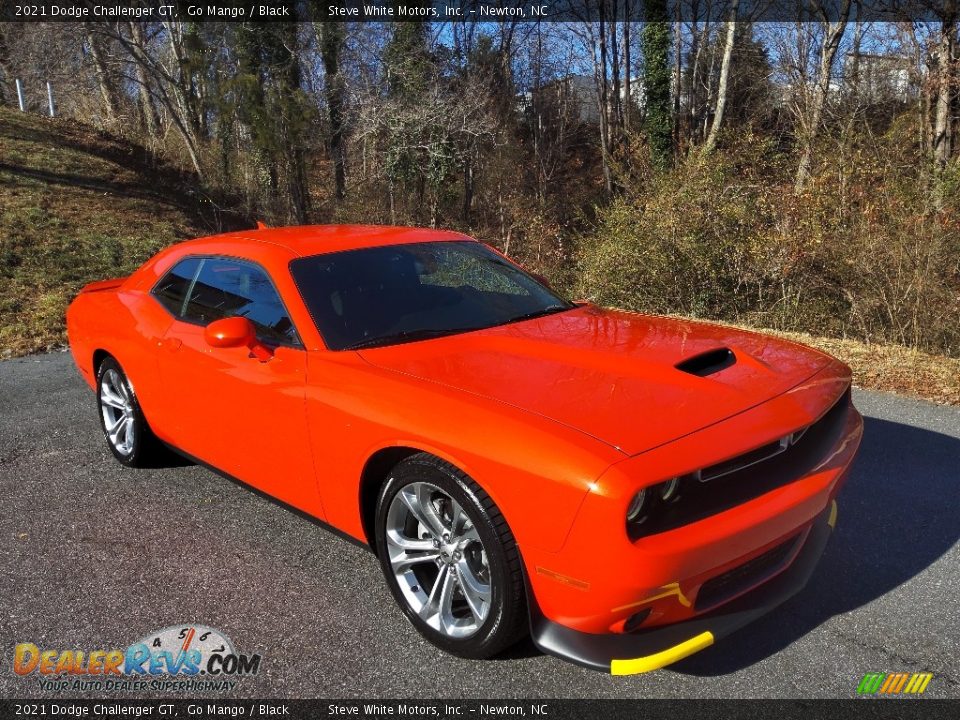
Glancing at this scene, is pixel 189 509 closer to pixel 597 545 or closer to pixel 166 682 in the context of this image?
pixel 166 682

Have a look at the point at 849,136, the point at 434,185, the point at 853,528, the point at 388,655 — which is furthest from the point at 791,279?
the point at 434,185

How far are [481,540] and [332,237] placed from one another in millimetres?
2103

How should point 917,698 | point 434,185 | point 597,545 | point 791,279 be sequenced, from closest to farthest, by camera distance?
point 597,545 → point 917,698 → point 791,279 → point 434,185

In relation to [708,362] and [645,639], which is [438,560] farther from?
[708,362]

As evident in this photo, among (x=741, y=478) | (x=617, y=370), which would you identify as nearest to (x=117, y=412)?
(x=617, y=370)

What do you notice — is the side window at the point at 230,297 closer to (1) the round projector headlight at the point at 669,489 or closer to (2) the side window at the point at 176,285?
(2) the side window at the point at 176,285

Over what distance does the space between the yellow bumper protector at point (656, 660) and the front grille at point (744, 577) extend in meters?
0.13

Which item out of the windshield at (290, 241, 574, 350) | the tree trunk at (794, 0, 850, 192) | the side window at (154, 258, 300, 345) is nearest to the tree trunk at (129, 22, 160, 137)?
the tree trunk at (794, 0, 850, 192)

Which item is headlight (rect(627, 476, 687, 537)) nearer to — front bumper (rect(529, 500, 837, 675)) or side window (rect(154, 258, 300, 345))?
front bumper (rect(529, 500, 837, 675))

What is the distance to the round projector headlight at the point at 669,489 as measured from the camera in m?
2.19

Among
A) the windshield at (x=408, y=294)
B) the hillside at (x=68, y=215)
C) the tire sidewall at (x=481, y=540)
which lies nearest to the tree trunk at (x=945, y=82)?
the windshield at (x=408, y=294)

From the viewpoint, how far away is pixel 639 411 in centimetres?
239

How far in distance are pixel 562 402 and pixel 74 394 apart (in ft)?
17.5

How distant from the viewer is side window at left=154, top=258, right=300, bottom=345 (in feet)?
11.0
